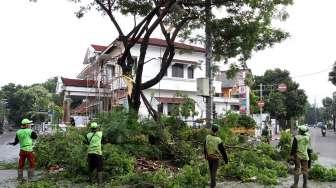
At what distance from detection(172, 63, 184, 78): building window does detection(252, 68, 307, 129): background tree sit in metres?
23.1

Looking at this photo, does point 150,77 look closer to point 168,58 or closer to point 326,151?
point 326,151

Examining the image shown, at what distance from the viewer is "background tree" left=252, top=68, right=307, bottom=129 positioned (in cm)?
6238

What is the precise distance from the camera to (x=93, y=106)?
37094mm

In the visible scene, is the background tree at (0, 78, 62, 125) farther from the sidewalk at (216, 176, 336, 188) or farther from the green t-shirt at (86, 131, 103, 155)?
the sidewalk at (216, 176, 336, 188)

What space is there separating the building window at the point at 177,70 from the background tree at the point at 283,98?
23.1m

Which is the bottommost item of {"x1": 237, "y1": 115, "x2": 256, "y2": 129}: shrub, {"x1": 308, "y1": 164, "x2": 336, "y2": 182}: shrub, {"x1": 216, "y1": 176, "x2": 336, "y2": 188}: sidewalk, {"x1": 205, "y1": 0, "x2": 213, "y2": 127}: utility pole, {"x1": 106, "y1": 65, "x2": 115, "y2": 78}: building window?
{"x1": 216, "y1": 176, "x2": 336, "y2": 188}: sidewalk

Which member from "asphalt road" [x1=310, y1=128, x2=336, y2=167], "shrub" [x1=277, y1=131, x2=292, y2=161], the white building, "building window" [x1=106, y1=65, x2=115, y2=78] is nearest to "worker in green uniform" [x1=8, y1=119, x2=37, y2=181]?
"shrub" [x1=277, y1=131, x2=292, y2=161]

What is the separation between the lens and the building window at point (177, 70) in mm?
41594

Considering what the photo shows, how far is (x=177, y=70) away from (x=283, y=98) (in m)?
28.2

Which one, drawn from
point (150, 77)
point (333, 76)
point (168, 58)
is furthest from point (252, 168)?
point (333, 76)

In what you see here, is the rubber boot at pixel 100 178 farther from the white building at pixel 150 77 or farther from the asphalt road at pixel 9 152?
the white building at pixel 150 77

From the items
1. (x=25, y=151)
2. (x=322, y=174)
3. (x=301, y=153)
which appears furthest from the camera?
(x=322, y=174)

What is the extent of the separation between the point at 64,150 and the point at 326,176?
9.04 m

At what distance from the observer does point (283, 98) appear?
65.3 meters
